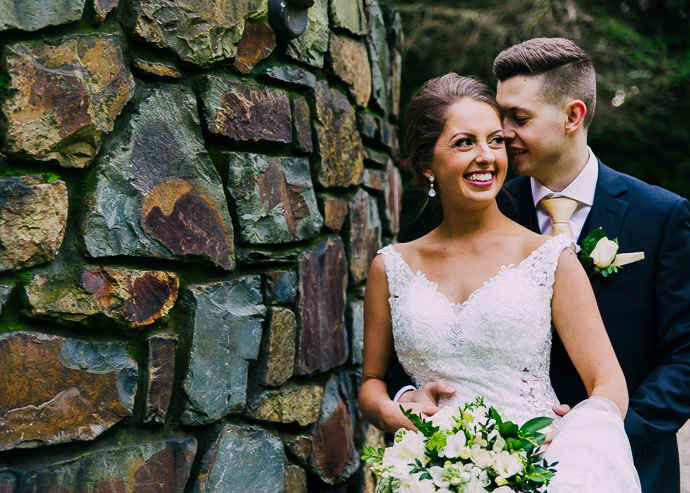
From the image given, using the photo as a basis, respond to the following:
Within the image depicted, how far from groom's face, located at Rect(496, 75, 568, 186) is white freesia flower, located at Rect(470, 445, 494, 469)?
1.16 m

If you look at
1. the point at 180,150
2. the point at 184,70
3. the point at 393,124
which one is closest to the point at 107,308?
the point at 180,150

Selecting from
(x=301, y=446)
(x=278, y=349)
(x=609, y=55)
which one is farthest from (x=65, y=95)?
(x=609, y=55)

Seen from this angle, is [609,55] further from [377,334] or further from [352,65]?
[377,334]

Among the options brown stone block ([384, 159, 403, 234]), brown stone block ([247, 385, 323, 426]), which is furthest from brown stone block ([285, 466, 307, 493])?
brown stone block ([384, 159, 403, 234])

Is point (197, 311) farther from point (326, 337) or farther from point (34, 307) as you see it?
point (326, 337)

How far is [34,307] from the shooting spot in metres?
1.78

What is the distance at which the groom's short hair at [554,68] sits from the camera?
2.56m

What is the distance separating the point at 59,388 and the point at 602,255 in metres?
1.64

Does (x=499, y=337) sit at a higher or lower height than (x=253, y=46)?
lower

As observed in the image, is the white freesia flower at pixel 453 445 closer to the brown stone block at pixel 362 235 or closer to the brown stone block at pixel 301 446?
the brown stone block at pixel 301 446

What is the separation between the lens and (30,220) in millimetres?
1765

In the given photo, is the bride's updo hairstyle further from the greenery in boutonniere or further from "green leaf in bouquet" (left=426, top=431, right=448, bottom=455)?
"green leaf in bouquet" (left=426, top=431, right=448, bottom=455)

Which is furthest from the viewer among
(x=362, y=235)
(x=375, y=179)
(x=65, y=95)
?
(x=375, y=179)

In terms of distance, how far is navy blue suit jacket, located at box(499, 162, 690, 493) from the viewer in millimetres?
2256
